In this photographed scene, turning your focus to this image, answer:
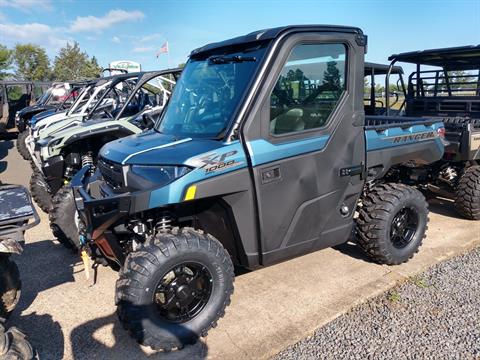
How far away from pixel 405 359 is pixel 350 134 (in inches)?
68.9

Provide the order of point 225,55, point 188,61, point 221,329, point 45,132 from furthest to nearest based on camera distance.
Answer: point 45,132 < point 188,61 < point 225,55 < point 221,329

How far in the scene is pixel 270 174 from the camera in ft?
10.0

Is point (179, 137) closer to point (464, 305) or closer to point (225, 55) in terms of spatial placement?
point (225, 55)

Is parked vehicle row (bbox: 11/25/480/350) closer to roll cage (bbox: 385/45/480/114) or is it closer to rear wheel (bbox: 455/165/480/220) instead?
rear wheel (bbox: 455/165/480/220)

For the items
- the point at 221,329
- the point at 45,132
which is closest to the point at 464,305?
the point at 221,329

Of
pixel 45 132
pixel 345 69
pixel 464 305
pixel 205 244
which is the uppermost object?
pixel 345 69

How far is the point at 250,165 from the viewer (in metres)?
2.96

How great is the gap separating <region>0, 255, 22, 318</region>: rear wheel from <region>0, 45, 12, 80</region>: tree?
50.9 meters

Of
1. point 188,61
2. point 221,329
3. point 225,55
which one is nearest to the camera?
point 221,329

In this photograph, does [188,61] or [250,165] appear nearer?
[250,165]

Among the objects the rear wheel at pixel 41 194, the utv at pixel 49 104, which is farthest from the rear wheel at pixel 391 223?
the utv at pixel 49 104

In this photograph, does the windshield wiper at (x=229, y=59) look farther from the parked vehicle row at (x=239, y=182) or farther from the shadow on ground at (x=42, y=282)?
the shadow on ground at (x=42, y=282)

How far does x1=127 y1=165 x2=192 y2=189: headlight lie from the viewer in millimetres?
2779

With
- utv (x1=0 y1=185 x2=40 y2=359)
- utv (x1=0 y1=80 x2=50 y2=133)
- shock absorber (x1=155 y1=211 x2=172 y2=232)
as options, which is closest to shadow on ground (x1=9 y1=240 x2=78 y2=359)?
utv (x1=0 y1=185 x2=40 y2=359)
